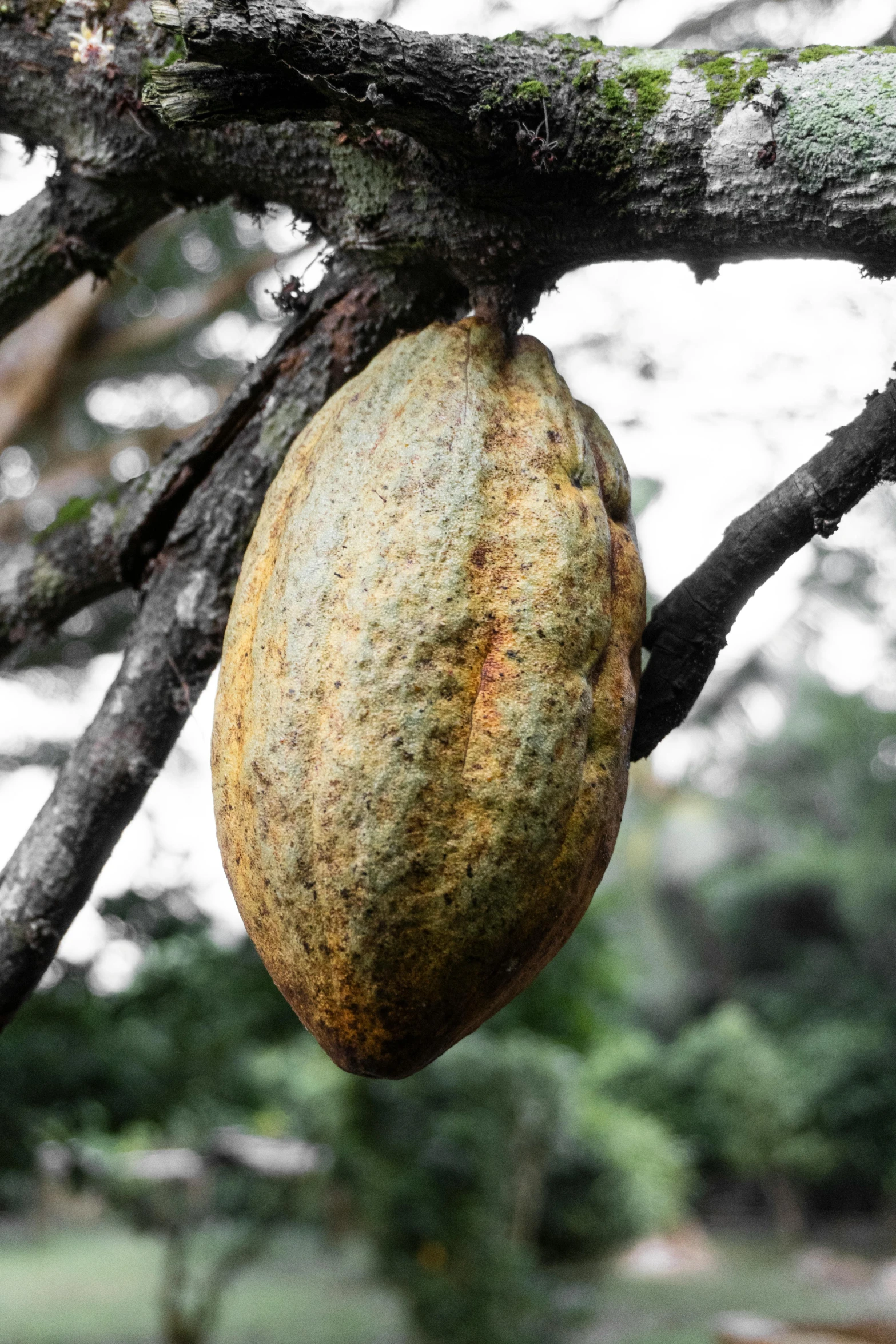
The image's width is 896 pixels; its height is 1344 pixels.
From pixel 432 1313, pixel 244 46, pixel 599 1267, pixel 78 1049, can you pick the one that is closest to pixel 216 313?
pixel 78 1049

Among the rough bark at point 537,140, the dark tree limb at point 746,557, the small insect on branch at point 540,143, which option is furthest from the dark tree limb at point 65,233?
the dark tree limb at point 746,557

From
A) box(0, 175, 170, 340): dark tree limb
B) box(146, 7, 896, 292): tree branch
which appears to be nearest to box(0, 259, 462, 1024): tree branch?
box(146, 7, 896, 292): tree branch

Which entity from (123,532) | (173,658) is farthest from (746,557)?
(123,532)

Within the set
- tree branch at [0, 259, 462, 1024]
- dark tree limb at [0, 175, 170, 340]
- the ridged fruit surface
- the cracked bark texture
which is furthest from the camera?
dark tree limb at [0, 175, 170, 340]

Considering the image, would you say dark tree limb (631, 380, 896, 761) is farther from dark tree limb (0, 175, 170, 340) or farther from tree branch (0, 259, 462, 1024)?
dark tree limb (0, 175, 170, 340)

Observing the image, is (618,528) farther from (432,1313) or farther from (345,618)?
(432,1313)

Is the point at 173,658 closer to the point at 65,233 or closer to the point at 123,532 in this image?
the point at 123,532

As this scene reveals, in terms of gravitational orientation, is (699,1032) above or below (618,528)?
above
